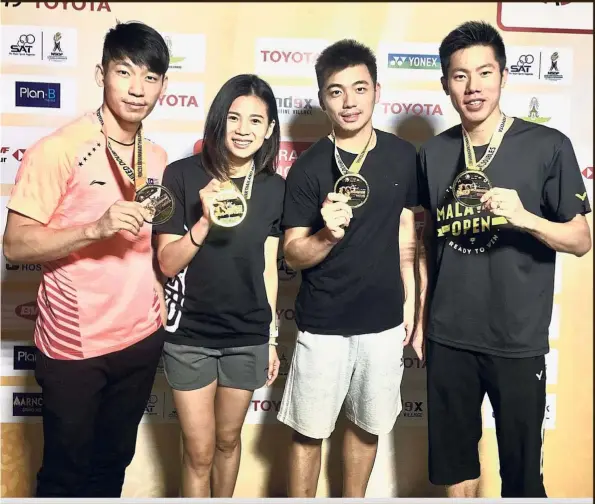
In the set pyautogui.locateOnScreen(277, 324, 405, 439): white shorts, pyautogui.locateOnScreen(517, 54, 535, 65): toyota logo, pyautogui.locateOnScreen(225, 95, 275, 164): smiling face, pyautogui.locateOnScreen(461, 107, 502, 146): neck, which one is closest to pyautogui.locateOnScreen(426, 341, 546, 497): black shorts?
pyautogui.locateOnScreen(277, 324, 405, 439): white shorts

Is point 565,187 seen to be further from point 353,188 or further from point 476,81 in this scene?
point 353,188

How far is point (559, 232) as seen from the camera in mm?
1876

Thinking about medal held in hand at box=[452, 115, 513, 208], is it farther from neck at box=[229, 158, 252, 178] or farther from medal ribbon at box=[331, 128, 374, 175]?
neck at box=[229, 158, 252, 178]

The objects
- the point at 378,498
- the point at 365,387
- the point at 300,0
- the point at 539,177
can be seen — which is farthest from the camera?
the point at 378,498

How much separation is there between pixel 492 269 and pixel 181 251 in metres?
1.05

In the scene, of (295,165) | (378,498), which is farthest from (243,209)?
(378,498)

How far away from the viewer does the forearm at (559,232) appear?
→ 1.84m

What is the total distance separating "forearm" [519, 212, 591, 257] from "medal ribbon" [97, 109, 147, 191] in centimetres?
123

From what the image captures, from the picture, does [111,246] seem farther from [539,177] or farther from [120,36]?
[539,177]

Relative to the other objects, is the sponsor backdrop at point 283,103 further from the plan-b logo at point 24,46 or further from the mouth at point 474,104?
the mouth at point 474,104

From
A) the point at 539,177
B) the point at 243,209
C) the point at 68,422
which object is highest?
the point at 539,177

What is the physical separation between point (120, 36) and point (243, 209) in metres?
0.70

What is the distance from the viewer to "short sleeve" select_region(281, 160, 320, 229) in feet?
6.81

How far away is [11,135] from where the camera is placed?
229 cm
